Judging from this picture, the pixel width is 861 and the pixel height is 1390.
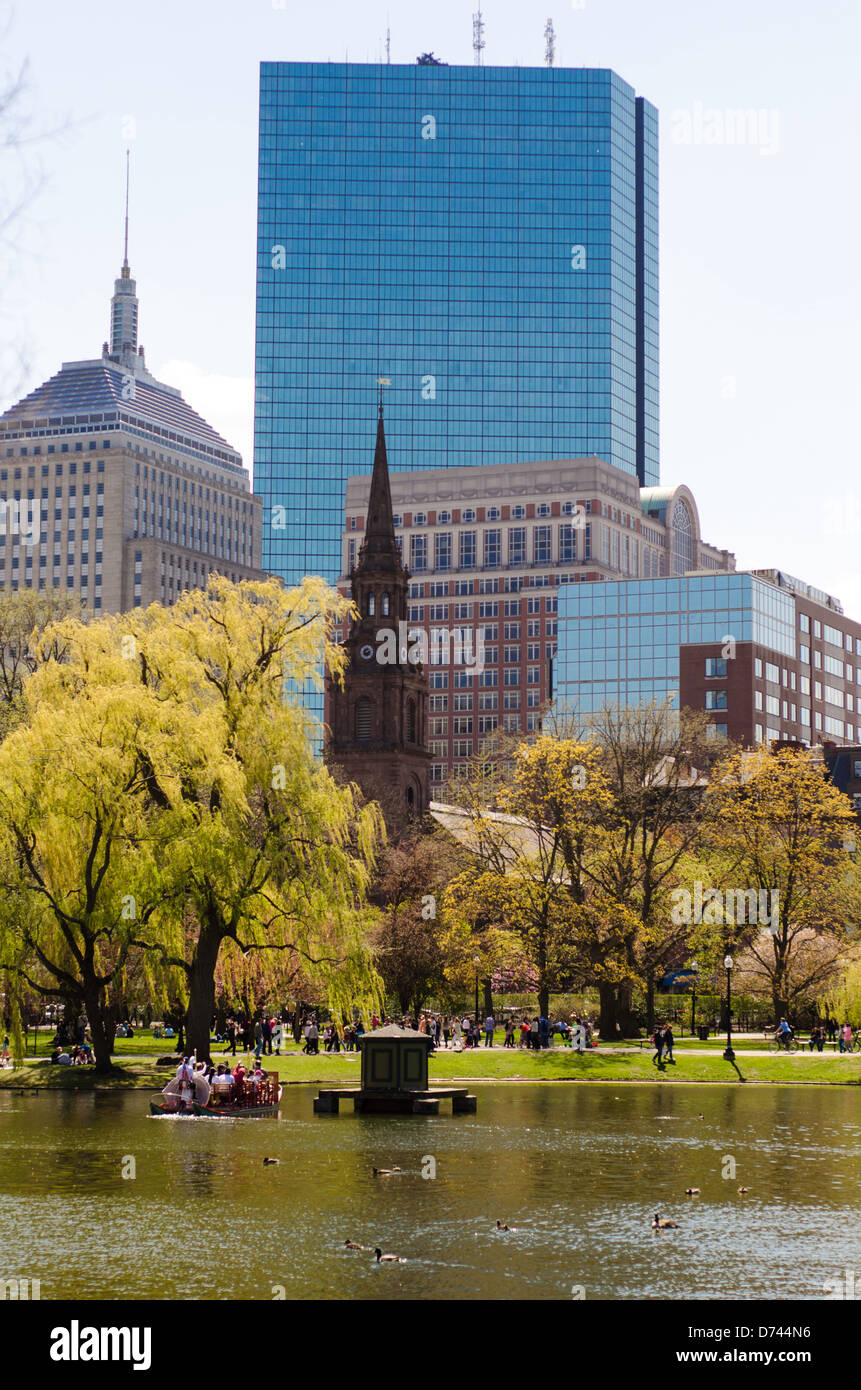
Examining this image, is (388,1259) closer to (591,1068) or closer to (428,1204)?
(428,1204)

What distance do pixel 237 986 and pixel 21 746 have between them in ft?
41.9

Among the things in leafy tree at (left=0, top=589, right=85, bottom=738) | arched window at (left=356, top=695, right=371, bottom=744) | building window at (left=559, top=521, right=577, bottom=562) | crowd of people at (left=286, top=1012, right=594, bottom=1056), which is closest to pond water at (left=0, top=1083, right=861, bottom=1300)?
crowd of people at (left=286, top=1012, right=594, bottom=1056)

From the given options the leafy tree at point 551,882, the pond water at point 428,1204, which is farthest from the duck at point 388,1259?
the leafy tree at point 551,882

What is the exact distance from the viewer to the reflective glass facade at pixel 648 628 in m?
164

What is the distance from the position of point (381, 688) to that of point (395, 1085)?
236ft

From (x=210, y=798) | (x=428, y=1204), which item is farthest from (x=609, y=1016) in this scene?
(x=428, y=1204)

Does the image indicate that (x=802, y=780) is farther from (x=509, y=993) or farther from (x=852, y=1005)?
(x=509, y=993)

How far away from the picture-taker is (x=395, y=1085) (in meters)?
46.8

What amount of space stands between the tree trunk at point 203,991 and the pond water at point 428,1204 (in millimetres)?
5401

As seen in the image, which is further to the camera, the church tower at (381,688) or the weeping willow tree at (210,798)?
the church tower at (381,688)

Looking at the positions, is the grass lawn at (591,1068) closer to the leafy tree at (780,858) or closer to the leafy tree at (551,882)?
the leafy tree at (551,882)

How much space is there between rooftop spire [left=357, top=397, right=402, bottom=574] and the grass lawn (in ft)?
192

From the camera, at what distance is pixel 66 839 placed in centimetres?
4828

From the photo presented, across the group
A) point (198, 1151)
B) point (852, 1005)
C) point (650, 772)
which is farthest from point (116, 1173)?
point (650, 772)
